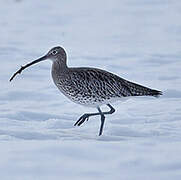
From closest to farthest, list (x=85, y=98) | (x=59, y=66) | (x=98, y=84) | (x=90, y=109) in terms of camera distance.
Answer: (x=85, y=98), (x=98, y=84), (x=59, y=66), (x=90, y=109)

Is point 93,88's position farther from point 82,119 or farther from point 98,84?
point 82,119

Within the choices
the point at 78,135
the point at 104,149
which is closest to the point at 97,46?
the point at 78,135

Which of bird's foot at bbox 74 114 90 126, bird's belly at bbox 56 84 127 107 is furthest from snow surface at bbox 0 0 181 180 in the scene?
bird's belly at bbox 56 84 127 107

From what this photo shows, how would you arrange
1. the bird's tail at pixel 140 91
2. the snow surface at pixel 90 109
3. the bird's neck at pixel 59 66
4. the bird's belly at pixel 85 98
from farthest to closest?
the bird's neck at pixel 59 66 < the bird's tail at pixel 140 91 < the bird's belly at pixel 85 98 < the snow surface at pixel 90 109

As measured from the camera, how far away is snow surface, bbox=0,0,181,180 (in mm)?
6949

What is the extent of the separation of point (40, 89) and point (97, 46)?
406 centimetres

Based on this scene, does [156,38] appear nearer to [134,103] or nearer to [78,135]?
[134,103]

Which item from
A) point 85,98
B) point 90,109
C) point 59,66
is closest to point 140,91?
point 85,98

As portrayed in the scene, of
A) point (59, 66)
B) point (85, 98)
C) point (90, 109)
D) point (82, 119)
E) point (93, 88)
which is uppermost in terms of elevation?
point (59, 66)

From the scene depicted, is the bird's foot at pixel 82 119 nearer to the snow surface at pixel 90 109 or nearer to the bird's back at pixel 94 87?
the snow surface at pixel 90 109

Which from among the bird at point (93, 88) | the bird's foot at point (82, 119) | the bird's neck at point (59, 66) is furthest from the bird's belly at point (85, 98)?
the bird's neck at point (59, 66)

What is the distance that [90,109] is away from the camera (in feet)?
37.1

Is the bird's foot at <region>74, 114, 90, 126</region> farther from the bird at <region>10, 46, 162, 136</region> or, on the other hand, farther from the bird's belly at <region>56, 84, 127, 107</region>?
the bird's belly at <region>56, 84, 127, 107</region>

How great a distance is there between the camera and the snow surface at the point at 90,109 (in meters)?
6.95
